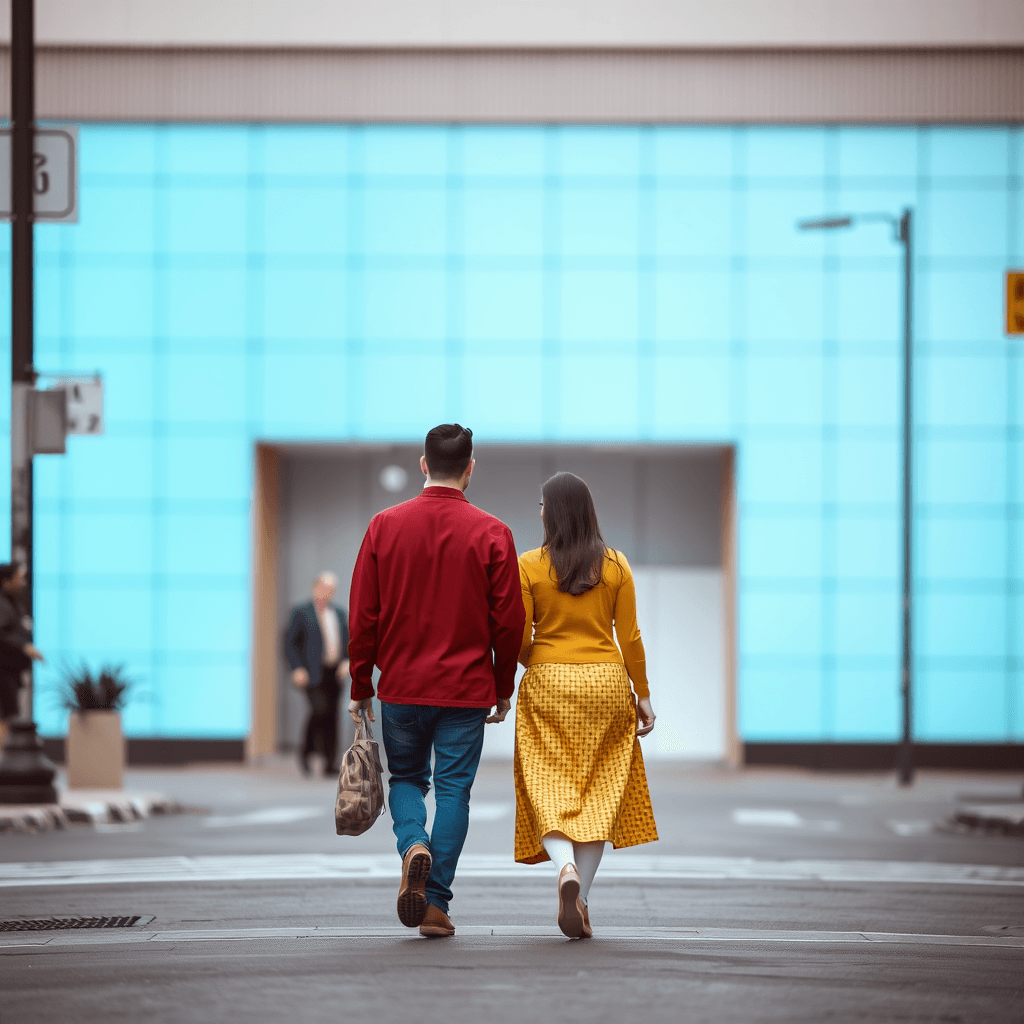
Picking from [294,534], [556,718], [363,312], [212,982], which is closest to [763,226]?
[363,312]

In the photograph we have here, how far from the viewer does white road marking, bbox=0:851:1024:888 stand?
9.30 metres

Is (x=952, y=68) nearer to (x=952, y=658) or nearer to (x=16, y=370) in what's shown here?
(x=952, y=658)

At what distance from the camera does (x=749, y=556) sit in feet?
70.1

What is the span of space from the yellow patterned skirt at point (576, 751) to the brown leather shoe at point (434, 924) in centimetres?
40

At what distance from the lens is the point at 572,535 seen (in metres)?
6.93

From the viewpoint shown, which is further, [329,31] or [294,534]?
[294,534]

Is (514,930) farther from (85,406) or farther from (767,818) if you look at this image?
(767,818)

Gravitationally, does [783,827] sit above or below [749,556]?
below

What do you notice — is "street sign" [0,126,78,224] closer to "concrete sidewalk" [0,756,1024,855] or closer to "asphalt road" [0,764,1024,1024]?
"concrete sidewalk" [0,756,1024,855]

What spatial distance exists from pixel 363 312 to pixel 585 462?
12.3ft

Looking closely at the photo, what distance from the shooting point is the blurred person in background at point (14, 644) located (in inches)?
516

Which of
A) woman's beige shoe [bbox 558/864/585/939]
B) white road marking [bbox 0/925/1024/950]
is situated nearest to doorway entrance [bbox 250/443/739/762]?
white road marking [bbox 0/925/1024/950]

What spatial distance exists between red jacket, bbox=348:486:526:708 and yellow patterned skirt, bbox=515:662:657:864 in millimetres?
206

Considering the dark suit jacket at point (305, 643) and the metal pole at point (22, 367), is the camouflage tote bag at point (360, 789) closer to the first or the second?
the metal pole at point (22, 367)
